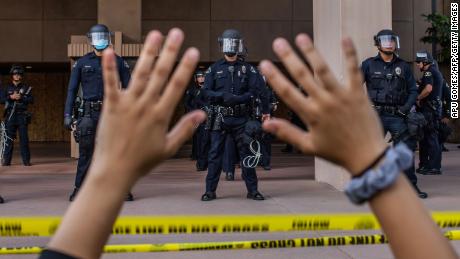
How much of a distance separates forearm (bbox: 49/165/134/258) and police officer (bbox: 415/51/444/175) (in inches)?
350

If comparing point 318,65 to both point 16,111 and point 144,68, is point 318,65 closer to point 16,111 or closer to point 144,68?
point 144,68

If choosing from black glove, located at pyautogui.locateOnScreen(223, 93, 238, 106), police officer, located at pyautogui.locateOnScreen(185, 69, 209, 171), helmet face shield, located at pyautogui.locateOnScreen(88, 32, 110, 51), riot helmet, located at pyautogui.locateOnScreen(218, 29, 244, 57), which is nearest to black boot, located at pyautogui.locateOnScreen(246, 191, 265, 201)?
black glove, located at pyautogui.locateOnScreen(223, 93, 238, 106)

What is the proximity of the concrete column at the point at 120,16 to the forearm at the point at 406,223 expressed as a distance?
14097 millimetres

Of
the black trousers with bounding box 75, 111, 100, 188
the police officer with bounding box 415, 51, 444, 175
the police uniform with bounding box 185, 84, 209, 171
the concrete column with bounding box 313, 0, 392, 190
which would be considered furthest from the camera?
the police uniform with bounding box 185, 84, 209, 171

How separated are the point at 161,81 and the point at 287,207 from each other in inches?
212

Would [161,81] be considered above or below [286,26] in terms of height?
below

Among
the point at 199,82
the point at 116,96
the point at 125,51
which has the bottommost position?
the point at 116,96

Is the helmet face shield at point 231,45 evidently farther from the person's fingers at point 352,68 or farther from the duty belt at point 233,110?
the person's fingers at point 352,68

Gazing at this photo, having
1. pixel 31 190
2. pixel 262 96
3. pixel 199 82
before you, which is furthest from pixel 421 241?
pixel 199 82

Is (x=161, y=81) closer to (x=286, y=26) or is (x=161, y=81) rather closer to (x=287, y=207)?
(x=287, y=207)

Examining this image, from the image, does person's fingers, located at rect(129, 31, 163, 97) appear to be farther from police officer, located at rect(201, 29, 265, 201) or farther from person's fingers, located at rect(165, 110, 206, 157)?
police officer, located at rect(201, 29, 265, 201)

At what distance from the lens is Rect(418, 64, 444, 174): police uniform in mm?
9475

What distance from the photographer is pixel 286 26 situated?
19047 mm

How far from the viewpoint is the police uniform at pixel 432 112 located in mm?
9475
